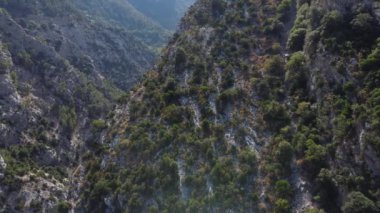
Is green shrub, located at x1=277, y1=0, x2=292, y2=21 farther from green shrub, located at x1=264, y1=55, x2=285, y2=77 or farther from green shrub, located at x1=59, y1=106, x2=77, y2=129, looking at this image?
green shrub, located at x1=59, y1=106, x2=77, y2=129

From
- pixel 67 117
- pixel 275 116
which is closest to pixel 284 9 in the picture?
pixel 275 116

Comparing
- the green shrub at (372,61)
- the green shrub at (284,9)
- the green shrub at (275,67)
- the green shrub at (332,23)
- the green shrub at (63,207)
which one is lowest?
the green shrub at (63,207)

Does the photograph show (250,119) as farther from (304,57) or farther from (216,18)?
(216,18)

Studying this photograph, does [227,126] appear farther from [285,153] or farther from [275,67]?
[275,67]

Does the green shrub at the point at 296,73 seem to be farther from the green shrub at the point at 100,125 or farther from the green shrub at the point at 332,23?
the green shrub at the point at 100,125

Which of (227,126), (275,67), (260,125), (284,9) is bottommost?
(227,126)

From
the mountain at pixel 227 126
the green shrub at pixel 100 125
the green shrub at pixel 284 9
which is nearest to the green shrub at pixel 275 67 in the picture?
the mountain at pixel 227 126

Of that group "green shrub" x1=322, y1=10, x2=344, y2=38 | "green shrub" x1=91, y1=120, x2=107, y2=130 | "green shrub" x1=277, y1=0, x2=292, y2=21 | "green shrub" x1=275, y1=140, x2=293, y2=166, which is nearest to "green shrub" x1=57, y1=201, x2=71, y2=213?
"green shrub" x1=91, y1=120, x2=107, y2=130

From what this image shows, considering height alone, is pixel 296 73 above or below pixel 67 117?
above
